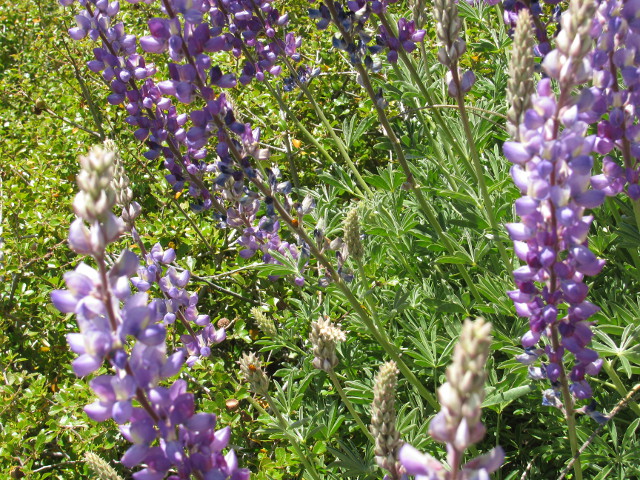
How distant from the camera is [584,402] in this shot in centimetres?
287

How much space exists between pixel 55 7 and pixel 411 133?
481 centimetres

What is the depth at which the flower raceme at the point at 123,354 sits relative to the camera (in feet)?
4.04

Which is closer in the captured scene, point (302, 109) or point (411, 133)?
point (411, 133)

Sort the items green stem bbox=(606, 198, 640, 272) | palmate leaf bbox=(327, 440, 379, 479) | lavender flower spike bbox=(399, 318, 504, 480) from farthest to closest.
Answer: green stem bbox=(606, 198, 640, 272)
palmate leaf bbox=(327, 440, 379, 479)
lavender flower spike bbox=(399, 318, 504, 480)

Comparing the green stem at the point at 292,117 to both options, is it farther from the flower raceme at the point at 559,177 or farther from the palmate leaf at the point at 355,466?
the flower raceme at the point at 559,177

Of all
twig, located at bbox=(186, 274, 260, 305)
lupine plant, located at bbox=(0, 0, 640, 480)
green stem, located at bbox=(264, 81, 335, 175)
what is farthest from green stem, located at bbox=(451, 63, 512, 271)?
twig, located at bbox=(186, 274, 260, 305)

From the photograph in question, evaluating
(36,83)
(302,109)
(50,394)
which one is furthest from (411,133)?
(36,83)

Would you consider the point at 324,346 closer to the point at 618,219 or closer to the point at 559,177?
the point at 559,177

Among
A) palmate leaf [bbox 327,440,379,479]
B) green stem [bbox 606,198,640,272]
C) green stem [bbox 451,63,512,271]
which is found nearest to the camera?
green stem [bbox 451,63,512,271]

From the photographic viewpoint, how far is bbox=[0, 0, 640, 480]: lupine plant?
4.46ft

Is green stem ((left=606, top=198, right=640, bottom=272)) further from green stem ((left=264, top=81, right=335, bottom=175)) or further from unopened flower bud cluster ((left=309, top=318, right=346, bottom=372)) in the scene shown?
green stem ((left=264, top=81, right=335, bottom=175))

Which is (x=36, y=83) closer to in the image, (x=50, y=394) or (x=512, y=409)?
(x=50, y=394)

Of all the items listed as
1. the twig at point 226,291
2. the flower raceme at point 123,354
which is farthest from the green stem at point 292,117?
the flower raceme at point 123,354

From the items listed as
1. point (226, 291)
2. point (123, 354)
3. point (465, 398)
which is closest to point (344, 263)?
point (226, 291)
